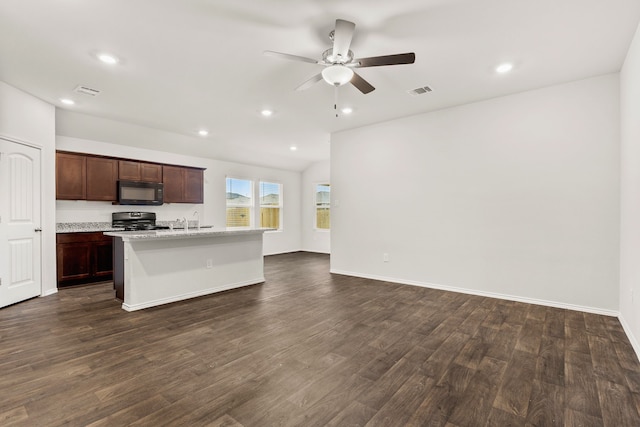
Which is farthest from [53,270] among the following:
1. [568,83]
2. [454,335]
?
[568,83]

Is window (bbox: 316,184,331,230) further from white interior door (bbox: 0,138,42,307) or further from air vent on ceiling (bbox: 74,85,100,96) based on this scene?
white interior door (bbox: 0,138,42,307)

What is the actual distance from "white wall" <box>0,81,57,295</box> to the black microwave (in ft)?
3.83

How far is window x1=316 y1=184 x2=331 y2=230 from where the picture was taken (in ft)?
29.2

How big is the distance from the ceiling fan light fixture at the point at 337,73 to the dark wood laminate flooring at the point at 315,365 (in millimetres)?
2430

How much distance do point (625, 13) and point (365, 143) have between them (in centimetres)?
346

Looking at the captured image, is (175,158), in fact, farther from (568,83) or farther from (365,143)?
(568,83)

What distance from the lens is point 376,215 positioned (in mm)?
5273

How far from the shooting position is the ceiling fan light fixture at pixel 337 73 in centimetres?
266

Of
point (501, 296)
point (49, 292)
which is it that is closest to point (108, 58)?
point (49, 292)

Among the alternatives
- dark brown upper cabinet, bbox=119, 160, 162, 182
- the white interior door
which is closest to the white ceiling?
the white interior door

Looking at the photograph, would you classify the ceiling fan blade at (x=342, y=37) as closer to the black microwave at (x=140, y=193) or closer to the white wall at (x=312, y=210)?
the black microwave at (x=140, y=193)

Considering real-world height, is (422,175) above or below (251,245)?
above

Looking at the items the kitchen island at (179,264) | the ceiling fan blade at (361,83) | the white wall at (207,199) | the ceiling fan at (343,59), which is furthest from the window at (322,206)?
the ceiling fan at (343,59)

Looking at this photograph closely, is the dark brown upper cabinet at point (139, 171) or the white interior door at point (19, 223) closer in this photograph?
the white interior door at point (19, 223)
